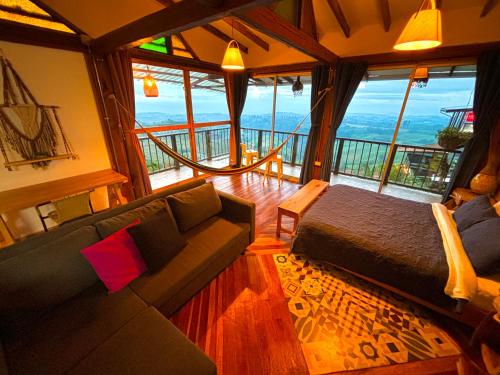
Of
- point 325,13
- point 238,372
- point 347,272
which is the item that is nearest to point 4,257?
point 238,372

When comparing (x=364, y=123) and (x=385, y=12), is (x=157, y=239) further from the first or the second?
(x=364, y=123)

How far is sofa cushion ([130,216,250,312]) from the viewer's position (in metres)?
1.21

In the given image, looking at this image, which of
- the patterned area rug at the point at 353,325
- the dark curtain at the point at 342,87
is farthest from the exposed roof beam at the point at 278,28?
the patterned area rug at the point at 353,325

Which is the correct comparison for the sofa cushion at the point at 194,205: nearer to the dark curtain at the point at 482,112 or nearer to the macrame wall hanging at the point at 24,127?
the macrame wall hanging at the point at 24,127

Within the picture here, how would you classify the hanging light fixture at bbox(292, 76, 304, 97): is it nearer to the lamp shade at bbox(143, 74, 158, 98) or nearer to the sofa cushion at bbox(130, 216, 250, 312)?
the lamp shade at bbox(143, 74, 158, 98)

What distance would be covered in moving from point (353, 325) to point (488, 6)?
3246mm

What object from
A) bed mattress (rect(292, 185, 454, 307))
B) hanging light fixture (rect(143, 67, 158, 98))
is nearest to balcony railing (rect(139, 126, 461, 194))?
hanging light fixture (rect(143, 67, 158, 98))

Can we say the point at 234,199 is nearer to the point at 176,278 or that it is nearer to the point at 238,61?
the point at 176,278

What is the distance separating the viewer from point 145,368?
0.82 metres

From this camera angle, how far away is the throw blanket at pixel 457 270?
1188 millimetres

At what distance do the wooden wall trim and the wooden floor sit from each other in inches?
110

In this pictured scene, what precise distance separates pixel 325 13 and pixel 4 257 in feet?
12.5

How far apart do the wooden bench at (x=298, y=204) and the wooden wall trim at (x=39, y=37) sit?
280cm

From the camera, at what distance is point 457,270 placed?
1259 mm
